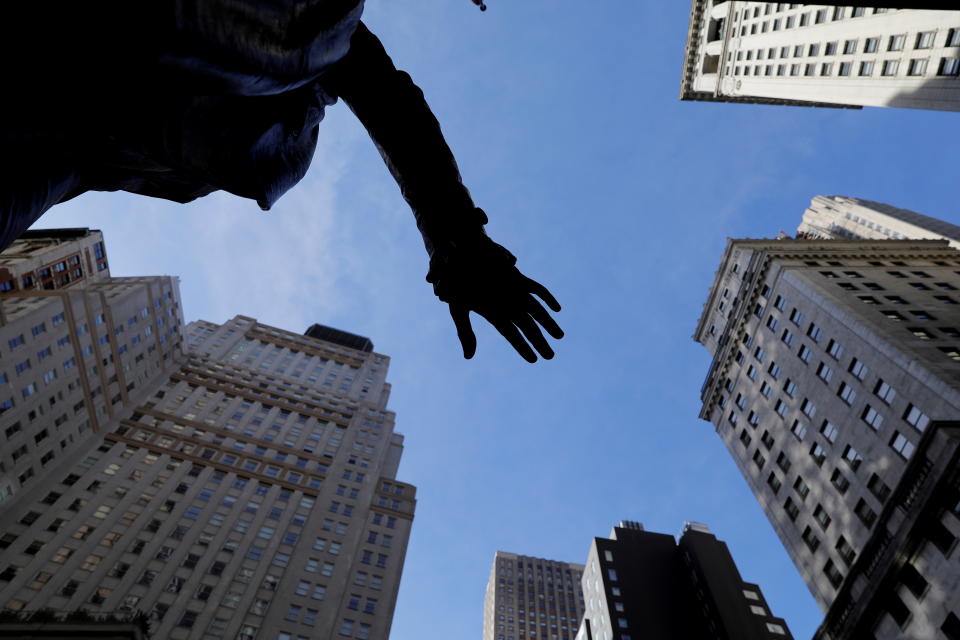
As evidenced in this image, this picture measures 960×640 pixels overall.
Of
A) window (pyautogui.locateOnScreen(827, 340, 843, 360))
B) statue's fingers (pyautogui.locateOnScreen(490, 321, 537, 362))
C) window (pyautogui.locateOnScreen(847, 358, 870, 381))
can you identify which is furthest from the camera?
window (pyautogui.locateOnScreen(827, 340, 843, 360))

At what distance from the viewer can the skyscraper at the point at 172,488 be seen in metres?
44.9

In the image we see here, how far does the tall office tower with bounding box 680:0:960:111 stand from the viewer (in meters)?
35.7

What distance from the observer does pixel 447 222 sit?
155 inches

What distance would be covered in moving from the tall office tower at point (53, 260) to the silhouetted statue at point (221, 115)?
60.3 meters

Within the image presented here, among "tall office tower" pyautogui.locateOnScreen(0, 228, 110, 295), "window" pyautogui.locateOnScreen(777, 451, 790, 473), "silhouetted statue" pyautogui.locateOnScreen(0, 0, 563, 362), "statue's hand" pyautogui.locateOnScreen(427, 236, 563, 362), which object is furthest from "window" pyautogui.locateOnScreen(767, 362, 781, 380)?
"tall office tower" pyautogui.locateOnScreen(0, 228, 110, 295)

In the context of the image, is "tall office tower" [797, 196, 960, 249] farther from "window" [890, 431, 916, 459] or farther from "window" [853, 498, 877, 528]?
"window" [853, 498, 877, 528]

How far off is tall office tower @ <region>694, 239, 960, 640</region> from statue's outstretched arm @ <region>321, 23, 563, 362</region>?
32.4 meters

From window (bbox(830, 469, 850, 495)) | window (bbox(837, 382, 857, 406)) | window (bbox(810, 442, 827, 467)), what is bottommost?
window (bbox(830, 469, 850, 495))

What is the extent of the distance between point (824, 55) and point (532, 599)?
125089mm

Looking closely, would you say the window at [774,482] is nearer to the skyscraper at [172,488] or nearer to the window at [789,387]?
the window at [789,387]

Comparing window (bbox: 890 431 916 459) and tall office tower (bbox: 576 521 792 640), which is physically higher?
tall office tower (bbox: 576 521 792 640)

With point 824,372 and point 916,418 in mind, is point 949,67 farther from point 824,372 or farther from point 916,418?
point 916,418

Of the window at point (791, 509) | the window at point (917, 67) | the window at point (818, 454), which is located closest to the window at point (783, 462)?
the window at point (791, 509)

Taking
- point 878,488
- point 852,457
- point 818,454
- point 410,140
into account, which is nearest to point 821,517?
point 818,454
